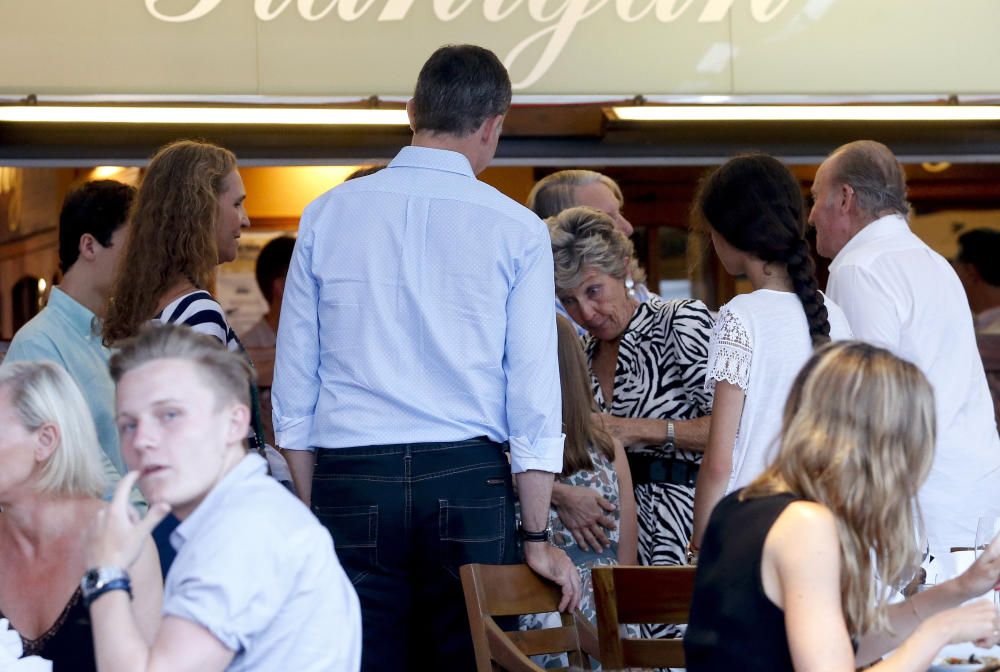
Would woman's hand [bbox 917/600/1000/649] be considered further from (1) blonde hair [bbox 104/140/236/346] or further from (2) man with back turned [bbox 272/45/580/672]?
(1) blonde hair [bbox 104/140/236/346]

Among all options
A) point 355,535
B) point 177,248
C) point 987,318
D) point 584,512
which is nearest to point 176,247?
point 177,248

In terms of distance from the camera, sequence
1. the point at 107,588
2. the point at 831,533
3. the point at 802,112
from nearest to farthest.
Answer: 1. the point at 107,588
2. the point at 831,533
3. the point at 802,112

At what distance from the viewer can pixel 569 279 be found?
12.0 ft

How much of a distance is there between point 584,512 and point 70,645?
1406mm

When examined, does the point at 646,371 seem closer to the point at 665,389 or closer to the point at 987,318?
the point at 665,389

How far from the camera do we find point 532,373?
9.13 feet

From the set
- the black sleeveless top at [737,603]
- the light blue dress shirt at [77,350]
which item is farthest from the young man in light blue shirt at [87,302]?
the black sleeveless top at [737,603]

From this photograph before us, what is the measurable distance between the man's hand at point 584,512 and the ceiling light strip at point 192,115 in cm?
188

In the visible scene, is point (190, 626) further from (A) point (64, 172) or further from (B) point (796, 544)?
(A) point (64, 172)

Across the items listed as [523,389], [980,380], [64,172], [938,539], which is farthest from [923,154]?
[64,172]

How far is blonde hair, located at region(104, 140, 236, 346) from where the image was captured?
315 cm

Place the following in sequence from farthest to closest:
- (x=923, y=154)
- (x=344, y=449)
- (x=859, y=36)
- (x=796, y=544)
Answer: (x=923, y=154) < (x=859, y=36) < (x=344, y=449) < (x=796, y=544)

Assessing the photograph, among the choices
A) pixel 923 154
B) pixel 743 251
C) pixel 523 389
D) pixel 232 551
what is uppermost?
pixel 923 154

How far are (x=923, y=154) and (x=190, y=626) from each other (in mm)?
4065
